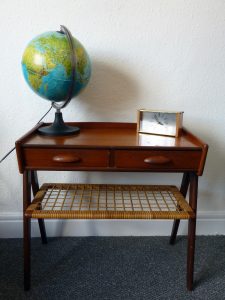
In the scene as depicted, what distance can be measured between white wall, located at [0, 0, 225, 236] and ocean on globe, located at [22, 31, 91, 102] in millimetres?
337

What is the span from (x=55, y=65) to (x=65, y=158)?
1.32 feet

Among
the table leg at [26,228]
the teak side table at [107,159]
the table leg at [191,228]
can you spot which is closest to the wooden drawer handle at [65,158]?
the teak side table at [107,159]

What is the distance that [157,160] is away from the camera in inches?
50.3

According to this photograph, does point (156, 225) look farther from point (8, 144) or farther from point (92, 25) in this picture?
point (92, 25)

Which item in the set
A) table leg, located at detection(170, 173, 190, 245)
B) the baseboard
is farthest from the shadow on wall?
the baseboard

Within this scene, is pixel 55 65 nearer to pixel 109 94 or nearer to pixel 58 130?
pixel 58 130

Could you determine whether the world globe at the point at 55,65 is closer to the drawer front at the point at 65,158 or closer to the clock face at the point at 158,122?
the drawer front at the point at 65,158

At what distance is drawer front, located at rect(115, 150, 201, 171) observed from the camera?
1284 mm

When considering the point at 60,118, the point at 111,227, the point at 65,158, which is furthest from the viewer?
the point at 111,227

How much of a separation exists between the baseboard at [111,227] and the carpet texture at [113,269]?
4 cm

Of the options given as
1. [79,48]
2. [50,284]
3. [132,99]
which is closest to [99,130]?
[132,99]

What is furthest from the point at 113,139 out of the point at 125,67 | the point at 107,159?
the point at 125,67

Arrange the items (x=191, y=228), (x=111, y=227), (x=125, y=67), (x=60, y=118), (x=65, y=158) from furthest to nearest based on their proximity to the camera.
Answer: (x=111, y=227) < (x=125, y=67) < (x=60, y=118) < (x=191, y=228) < (x=65, y=158)

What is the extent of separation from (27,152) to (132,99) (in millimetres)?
732
